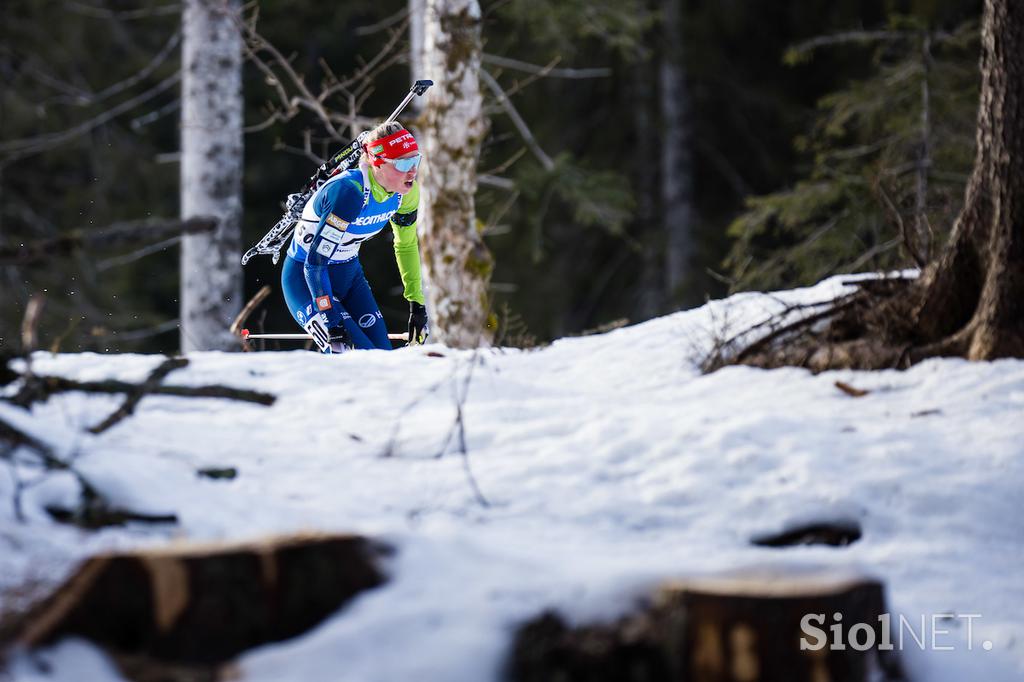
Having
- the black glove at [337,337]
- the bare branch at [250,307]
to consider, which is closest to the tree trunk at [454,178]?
the black glove at [337,337]

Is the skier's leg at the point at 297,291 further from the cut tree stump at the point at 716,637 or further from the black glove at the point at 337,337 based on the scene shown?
the cut tree stump at the point at 716,637

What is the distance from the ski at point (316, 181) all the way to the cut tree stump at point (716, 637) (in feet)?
17.3

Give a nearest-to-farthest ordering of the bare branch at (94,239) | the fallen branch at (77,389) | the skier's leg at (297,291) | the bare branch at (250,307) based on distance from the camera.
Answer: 1. the bare branch at (94,239)
2. the fallen branch at (77,389)
3. the bare branch at (250,307)
4. the skier's leg at (297,291)

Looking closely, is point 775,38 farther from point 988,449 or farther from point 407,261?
point 988,449

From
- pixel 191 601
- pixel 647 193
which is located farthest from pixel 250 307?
pixel 647 193

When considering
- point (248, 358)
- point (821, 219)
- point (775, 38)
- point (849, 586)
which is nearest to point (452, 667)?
point (849, 586)

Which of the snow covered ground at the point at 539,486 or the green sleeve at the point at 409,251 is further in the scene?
the green sleeve at the point at 409,251

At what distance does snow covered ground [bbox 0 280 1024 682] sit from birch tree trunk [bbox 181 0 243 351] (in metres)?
4.08

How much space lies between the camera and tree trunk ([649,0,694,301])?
55.8ft

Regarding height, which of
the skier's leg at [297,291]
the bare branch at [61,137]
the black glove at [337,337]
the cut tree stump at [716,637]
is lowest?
the cut tree stump at [716,637]

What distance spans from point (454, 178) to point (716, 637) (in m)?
6.07

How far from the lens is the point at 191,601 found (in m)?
2.94

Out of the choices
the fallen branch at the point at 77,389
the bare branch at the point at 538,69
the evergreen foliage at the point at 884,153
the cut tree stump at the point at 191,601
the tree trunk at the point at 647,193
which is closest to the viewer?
the cut tree stump at the point at 191,601

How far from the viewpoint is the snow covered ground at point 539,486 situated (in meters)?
3.10
